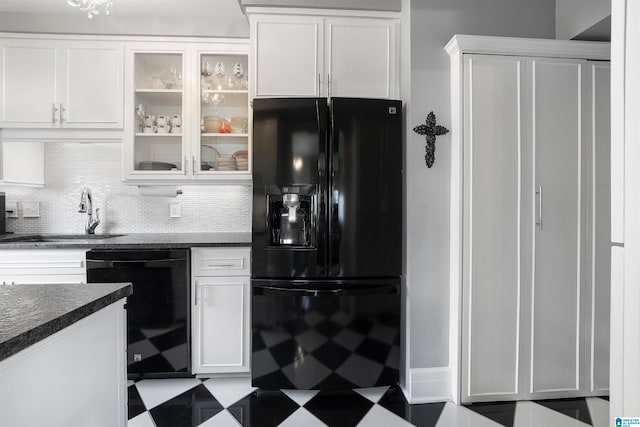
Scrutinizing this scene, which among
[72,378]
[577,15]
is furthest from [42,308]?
[577,15]

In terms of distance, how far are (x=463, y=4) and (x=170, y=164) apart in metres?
2.17

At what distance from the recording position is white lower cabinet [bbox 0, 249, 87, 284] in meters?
2.22

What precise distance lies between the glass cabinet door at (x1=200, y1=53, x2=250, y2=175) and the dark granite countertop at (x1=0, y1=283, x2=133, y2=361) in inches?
60.7

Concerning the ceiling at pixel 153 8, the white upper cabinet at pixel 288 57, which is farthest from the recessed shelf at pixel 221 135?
the ceiling at pixel 153 8

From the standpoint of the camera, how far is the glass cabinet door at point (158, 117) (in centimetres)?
256

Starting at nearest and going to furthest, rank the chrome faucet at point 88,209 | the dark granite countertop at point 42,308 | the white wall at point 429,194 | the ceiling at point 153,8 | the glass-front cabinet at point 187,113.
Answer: the dark granite countertop at point 42,308 → the white wall at point 429,194 → the ceiling at point 153,8 → the glass-front cabinet at point 187,113 → the chrome faucet at point 88,209

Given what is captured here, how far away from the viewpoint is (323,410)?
207 centimetres

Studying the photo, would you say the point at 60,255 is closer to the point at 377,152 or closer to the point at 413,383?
the point at 377,152

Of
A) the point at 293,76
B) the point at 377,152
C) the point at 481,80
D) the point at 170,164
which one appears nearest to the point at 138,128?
the point at 170,164

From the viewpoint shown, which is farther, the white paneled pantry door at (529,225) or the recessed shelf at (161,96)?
the recessed shelf at (161,96)

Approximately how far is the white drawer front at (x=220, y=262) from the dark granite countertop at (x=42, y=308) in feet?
3.74

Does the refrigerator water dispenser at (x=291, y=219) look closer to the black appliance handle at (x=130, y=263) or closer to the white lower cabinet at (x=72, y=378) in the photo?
the black appliance handle at (x=130, y=263)

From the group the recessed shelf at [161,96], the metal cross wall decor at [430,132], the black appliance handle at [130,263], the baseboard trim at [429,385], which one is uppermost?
the recessed shelf at [161,96]

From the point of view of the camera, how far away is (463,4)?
2.23 meters
